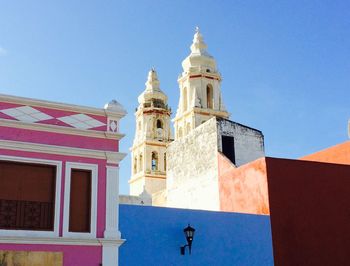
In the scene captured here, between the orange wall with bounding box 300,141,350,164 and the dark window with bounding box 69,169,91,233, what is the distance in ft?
31.1

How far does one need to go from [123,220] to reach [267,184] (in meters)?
4.27

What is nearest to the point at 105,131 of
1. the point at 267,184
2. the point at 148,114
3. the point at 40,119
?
the point at 40,119

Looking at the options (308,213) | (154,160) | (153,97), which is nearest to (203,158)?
(308,213)

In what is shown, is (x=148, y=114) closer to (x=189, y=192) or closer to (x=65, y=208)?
(x=189, y=192)

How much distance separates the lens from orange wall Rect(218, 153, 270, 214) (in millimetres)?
A: 14367

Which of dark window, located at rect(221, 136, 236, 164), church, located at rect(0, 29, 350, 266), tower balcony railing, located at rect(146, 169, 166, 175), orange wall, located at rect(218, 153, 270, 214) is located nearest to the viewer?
church, located at rect(0, 29, 350, 266)

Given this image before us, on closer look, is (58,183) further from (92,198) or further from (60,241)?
(60,241)

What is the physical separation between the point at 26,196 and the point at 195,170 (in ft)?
34.6

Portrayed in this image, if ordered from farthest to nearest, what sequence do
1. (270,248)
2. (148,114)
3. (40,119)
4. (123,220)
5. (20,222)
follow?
(148,114) → (270,248) → (123,220) → (40,119) → (20,222)

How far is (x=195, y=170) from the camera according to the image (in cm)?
2033

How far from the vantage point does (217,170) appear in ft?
60.6

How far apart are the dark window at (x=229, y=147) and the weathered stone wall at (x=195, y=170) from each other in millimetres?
572

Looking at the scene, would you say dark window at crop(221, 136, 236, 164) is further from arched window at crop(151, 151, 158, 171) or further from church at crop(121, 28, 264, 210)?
arched window at crop(151, 151, 158, 171)

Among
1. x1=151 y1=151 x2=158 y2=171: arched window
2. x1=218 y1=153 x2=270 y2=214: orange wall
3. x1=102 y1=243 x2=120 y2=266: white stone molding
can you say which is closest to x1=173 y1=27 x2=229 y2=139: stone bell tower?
x1=151 y1=151 x2=158 y2=171: arched window
